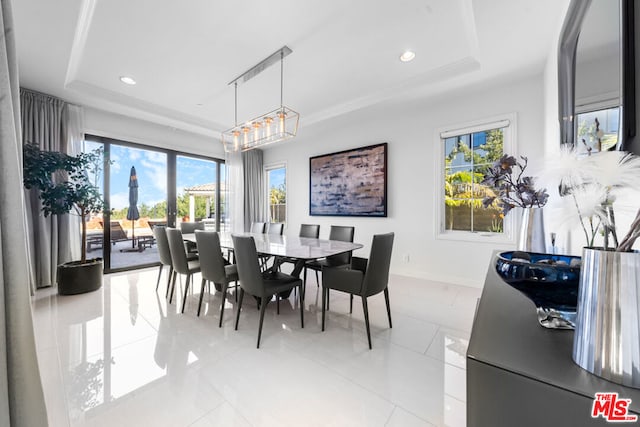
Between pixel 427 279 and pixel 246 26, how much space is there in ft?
12.4

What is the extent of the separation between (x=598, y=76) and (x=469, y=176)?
2598mm

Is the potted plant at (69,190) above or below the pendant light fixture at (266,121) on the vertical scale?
below

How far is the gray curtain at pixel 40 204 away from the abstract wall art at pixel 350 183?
12.6 feet

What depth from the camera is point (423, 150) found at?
12.4 ft

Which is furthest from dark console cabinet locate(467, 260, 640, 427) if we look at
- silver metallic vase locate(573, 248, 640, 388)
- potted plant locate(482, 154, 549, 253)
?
potted plant locate(482, 154, 549, 253)

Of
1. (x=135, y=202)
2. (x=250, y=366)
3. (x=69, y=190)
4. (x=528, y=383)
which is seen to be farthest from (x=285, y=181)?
(x=528, y=383)

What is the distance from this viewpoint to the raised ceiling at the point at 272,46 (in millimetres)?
2025

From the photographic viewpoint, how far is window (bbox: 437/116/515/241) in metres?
3.26

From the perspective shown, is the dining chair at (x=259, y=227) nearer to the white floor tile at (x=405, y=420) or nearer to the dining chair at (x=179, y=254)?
the dining chair at (x=179, y=254)

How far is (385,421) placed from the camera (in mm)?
1306

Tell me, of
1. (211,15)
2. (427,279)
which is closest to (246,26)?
(211,15)

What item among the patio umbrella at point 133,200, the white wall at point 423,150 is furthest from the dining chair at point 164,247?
the white wall at point 423,150

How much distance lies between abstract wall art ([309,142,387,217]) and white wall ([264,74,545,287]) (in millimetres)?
137

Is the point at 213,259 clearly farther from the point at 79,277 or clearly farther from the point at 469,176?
the point at 469,176
